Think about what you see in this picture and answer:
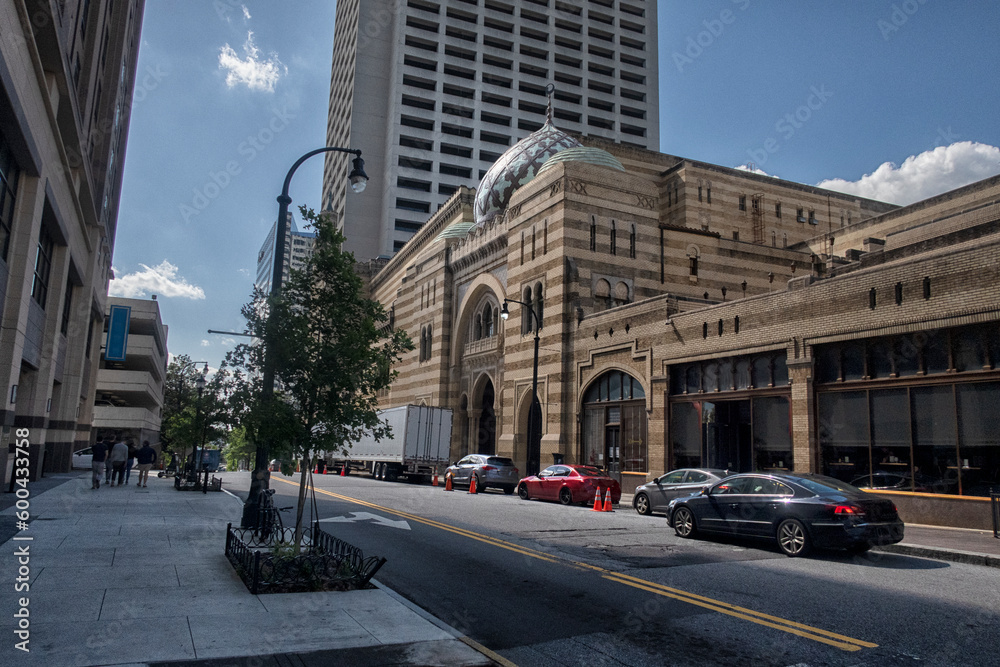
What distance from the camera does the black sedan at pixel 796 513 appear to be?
1158 centimetres

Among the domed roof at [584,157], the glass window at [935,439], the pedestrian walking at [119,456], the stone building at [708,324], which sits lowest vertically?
the pedestrian walking at [119,456]

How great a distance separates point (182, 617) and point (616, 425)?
2284cm

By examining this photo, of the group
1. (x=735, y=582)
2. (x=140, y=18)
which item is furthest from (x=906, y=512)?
(x=140, y=18)

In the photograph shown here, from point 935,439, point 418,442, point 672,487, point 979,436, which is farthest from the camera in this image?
point 418,442

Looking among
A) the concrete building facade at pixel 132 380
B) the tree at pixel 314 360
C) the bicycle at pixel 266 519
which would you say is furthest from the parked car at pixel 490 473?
the concrete building facade at pixel 132 380

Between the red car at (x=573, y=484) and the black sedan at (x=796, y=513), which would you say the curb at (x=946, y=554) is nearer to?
the black sedan at (x=796, y=513)

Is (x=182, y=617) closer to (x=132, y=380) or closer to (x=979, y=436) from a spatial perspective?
(x=979, y=436)

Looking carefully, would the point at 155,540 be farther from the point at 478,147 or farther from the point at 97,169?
the point at 478,147

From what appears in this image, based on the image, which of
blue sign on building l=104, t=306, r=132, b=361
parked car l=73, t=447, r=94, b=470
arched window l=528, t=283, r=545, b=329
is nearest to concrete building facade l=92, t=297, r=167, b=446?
blue sign on building l=104, t=306, r=132, b=361

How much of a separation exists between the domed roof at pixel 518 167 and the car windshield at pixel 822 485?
92.7 feet

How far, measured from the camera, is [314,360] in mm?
9234

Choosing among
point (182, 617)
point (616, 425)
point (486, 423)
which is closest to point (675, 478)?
point (616, 425)

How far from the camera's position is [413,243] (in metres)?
55.8

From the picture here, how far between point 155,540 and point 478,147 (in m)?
76.0
